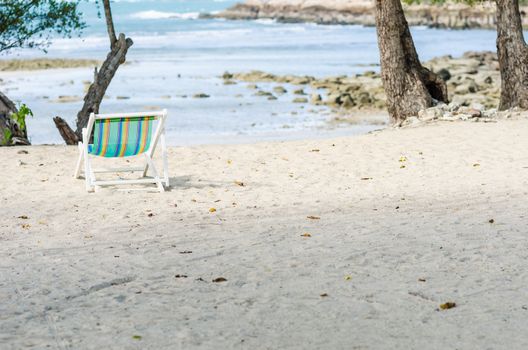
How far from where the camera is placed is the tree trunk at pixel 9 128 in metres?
13.1

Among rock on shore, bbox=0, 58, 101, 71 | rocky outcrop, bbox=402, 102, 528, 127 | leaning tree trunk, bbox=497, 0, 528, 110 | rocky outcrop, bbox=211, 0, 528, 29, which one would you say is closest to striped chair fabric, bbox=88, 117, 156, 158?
rocky outcrop, bbox=402, 102, 528, 127

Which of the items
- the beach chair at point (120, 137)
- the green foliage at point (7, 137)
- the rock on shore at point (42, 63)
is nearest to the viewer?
the beach chair at point (120, 137)

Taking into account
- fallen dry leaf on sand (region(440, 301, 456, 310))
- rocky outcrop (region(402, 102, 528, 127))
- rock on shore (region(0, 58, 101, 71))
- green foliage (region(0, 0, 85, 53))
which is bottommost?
rock on shore (region(0, 58, 101, 71))

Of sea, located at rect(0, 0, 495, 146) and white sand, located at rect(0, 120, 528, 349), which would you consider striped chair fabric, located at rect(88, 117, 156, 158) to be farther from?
sea, located at rect(0, 0, 495, 146)

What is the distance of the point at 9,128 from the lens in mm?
13234

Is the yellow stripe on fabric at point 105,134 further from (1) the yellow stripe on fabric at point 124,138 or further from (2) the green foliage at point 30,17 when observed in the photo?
(2) the green foliage at point 30,17

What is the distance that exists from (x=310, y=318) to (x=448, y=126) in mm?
8813

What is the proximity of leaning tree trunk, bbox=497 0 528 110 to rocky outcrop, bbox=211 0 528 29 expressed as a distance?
1641 inches

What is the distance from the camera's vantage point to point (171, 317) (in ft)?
17.1

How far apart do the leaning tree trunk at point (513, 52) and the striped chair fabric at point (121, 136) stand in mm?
7804

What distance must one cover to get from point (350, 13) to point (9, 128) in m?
92.4

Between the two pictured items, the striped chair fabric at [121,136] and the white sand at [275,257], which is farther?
the striped chair fabric at [121,136]

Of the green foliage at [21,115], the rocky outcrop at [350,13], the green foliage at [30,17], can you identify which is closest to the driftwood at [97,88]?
the green foliage at [21,115]

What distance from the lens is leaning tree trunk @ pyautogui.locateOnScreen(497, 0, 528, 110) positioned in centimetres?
1523
